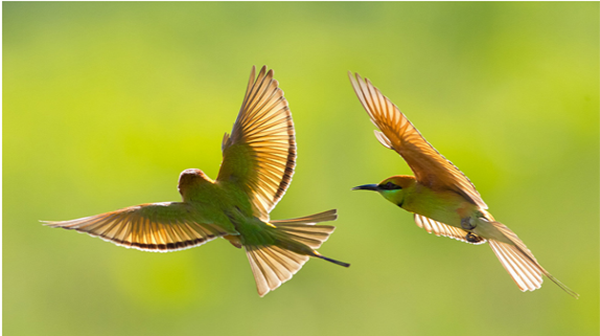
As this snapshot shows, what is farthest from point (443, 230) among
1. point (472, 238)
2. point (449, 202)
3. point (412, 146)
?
point (412, 146)

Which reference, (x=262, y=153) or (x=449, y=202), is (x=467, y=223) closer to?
(x=449, y=202)

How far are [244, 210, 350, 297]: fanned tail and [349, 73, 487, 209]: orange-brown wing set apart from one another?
247 millimetres

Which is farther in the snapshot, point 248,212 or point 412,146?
point 248,212


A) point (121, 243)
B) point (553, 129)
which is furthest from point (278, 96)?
point (553, 129)

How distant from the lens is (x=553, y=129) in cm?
668

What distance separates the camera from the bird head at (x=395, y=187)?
5.16 feet

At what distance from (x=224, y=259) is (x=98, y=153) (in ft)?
5.95

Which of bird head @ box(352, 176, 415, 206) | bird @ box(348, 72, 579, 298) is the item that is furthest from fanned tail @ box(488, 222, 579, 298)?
bird head @ box(352, 176, 415, 206)

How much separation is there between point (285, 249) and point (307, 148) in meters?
4.87

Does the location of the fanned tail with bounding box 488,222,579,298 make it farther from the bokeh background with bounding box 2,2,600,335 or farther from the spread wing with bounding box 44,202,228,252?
the bokeh background with bounding box 2,2,600,335

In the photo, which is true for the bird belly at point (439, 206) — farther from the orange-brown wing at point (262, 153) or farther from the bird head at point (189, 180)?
the bird head at point (189, 180)

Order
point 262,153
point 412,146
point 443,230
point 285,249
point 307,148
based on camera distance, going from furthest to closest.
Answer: point 307,148 → point 443,230 → point 262,153 → point 285,249 → point 412,146

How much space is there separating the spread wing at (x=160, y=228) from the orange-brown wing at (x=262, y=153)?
0.61 feet

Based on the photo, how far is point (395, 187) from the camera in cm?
158
